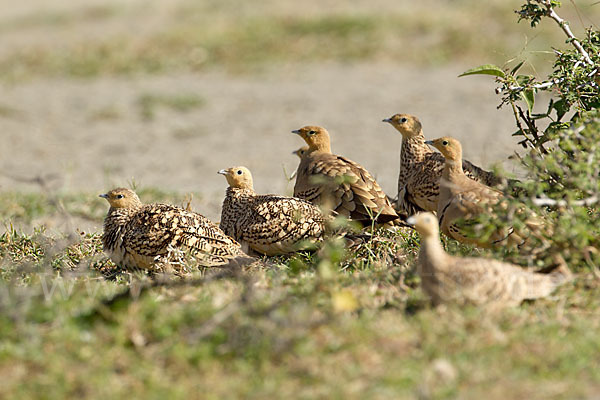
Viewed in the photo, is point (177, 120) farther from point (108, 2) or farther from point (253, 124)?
point (108, 2)

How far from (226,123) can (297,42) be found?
16.4 feet

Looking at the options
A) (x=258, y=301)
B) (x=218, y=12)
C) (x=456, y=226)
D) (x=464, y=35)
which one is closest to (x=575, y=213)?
(x=456, y=226)

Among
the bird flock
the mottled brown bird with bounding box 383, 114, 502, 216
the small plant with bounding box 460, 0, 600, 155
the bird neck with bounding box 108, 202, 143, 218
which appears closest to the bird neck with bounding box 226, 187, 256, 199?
the bird flock

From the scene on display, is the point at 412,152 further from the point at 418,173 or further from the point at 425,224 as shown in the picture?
the point at 425,224

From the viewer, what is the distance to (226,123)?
13953mm

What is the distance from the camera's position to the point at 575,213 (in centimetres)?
440

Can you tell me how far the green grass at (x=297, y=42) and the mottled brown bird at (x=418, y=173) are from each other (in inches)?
396

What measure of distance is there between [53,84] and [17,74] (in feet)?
4.03

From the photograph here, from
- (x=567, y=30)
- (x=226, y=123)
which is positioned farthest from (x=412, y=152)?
(x=226, y=123)

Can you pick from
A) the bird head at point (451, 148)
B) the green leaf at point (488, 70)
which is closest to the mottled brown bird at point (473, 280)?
the green leaf at point (488, 70)

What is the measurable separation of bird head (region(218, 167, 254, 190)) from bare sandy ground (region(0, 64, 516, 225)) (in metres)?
1.82

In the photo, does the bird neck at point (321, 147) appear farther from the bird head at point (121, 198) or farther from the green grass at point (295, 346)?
the green grass at point (295, 346)

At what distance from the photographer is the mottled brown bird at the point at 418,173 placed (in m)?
6.51

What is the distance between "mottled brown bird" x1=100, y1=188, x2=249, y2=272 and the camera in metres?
5.66
